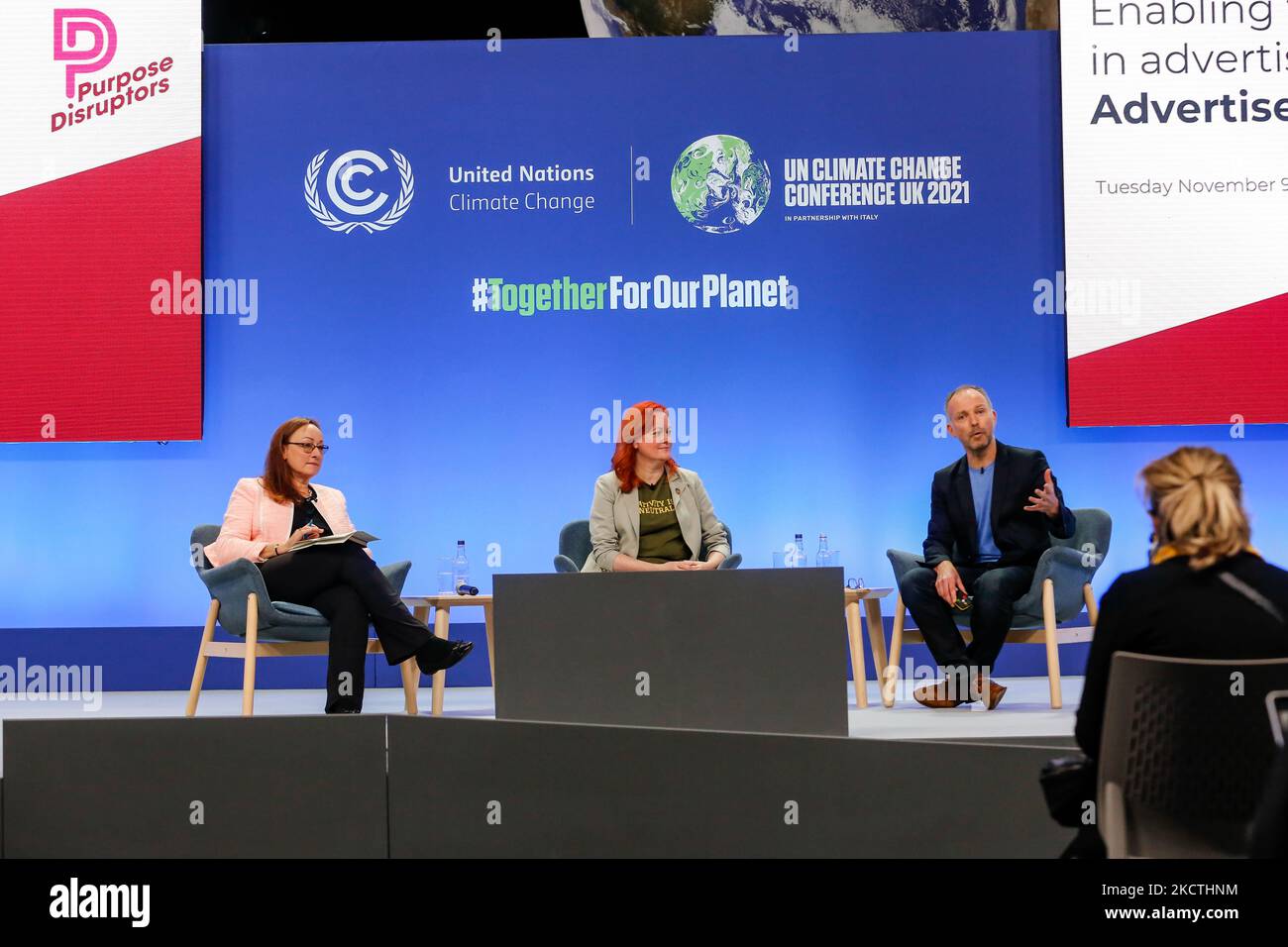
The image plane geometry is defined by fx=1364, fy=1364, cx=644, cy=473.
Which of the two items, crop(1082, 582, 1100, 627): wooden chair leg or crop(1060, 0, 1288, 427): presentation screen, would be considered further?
crop(1060, 0, 1288, 427): presentation screen

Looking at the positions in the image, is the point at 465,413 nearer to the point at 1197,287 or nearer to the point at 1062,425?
the point at 1062,425

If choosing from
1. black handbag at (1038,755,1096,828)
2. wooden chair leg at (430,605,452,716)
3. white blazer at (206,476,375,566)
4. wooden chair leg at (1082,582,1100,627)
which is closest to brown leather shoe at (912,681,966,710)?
wooden chair leg at (1082,582,1100,627)

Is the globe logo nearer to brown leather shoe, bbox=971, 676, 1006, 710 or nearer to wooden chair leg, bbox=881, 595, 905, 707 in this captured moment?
wooden chair leg, bbox=881, 595, 905, 707

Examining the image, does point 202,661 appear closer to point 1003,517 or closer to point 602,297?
point 602,297

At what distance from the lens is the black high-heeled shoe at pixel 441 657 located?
185 inches

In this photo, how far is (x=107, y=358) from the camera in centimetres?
597

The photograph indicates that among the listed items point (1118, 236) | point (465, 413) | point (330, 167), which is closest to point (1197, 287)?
point (1118, 236)

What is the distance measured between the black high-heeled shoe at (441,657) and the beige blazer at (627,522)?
0.55 meters

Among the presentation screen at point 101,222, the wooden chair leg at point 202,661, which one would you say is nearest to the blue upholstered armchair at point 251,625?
the wooden chair leg at point 202,661

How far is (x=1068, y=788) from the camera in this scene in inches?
78.7

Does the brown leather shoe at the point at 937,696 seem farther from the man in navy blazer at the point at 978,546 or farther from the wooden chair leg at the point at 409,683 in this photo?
the wooden chair leg at the point at 409,683

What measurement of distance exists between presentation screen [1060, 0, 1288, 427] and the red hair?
2126mm

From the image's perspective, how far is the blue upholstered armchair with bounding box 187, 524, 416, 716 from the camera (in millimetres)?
4602
